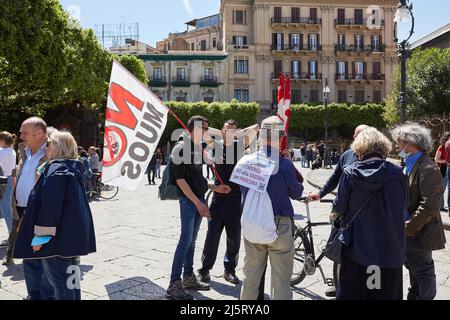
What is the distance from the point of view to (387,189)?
3.01 m

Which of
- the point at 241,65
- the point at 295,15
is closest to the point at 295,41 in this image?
the point at 295,15

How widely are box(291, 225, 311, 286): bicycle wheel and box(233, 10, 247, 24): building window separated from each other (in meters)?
46.4

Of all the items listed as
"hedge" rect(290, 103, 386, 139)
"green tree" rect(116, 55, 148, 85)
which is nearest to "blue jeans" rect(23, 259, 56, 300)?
"green tree" rect(116, 55, 148, 85)

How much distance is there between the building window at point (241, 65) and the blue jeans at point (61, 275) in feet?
149

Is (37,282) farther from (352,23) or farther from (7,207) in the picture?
(352,23)

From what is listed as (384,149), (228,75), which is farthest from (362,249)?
(228,75)

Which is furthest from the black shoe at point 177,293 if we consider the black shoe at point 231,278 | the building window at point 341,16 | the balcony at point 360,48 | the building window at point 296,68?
the building window at point 341,16

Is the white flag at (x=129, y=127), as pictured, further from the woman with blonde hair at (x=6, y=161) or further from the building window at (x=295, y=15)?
the building window at (x=295, y=15)

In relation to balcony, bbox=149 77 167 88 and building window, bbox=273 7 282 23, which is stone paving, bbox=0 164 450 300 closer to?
balcony, bbox=149 77 167 88

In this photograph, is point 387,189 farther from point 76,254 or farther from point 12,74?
point 12,74

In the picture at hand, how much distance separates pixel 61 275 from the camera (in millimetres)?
3344

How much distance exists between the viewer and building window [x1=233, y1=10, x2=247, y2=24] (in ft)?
158

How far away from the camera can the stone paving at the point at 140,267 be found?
448 centimetres

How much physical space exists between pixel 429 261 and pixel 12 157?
18.9ft
